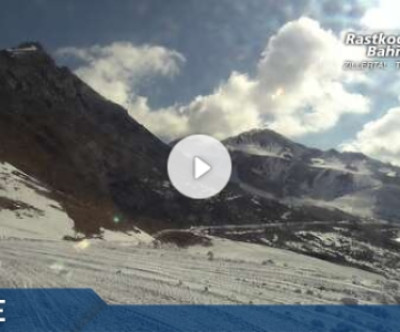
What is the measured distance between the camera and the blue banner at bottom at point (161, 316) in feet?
47.1

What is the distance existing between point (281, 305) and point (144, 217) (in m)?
117

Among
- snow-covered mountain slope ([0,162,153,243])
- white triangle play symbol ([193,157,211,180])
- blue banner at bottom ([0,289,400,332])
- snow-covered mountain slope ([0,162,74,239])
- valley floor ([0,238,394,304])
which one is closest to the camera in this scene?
blue banner at bottom ([0,289,400,332])

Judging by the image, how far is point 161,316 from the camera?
1547 centimetres

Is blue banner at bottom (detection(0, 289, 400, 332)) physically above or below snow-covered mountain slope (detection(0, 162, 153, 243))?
below

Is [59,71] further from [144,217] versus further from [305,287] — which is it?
[305,287]

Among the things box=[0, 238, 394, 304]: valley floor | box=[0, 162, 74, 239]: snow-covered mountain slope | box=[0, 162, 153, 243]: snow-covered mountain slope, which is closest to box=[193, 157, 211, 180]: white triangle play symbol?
box=[0, 238, 394, 304]: valley floor

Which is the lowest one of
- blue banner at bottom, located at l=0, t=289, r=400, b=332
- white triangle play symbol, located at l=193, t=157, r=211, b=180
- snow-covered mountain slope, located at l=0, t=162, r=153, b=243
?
blue banner at bottom, located at l=0, t=289, r=400, b=332

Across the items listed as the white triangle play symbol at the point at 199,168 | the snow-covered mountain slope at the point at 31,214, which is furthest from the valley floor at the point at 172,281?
the snow-covered mountain slope at the point at 31,214

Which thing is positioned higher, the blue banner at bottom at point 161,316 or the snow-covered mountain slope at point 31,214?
the snow-covered mountain slope at point 31,214

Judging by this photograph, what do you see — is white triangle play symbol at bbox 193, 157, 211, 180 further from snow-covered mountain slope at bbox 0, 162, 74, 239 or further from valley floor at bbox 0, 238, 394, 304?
snow-covered mountain slope at bbox 0, 162, 74, 239

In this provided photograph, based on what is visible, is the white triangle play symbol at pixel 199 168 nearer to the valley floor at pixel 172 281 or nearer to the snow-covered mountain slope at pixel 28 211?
the valley floor at pixel 172 281

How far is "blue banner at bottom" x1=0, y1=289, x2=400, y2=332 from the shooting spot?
14.4m

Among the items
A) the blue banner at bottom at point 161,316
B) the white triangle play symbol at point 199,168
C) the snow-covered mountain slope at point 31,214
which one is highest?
the white triangle play symbol at point 199,168

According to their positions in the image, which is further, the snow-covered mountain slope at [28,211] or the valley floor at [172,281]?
the snow-covered mountain slope at [28,211]
